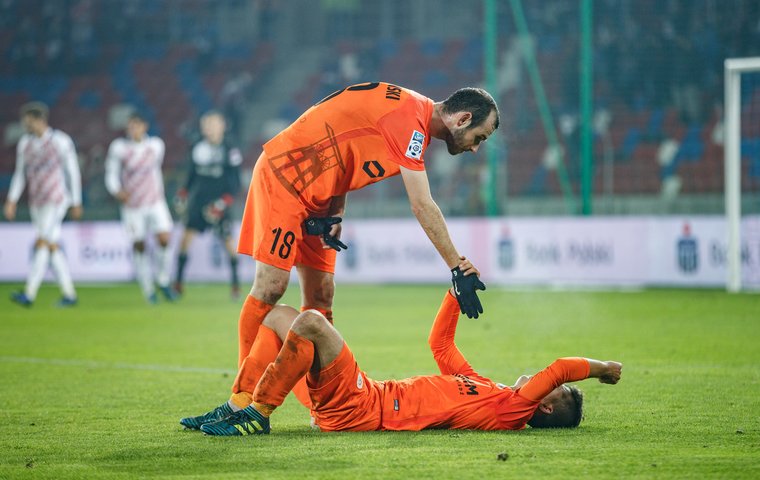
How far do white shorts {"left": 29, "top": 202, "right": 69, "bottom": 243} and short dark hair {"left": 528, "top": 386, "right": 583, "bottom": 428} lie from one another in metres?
10.1

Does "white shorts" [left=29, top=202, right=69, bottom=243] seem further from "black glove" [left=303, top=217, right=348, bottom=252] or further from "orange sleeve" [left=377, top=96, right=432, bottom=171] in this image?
"orange sleeve" [left=377, top=96, right=432, bottom=171]

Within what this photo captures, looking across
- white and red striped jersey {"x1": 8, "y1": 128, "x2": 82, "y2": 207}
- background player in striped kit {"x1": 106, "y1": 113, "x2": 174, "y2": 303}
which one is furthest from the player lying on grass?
background player in striped kit {"x1": 106, "y1": 113, "x2": 174, "y2": 303}

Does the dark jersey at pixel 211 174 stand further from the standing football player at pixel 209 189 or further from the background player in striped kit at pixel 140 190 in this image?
the background player in striped kit at pixel 140 190

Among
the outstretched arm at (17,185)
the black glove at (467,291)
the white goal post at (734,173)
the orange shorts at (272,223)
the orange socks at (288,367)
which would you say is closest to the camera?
the orange socks at (288,367)

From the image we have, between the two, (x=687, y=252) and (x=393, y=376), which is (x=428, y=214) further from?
(x=687, y=252)

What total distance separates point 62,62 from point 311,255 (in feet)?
84.6

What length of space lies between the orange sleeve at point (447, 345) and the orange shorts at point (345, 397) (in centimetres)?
33

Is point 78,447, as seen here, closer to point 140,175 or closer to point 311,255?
point 311,255

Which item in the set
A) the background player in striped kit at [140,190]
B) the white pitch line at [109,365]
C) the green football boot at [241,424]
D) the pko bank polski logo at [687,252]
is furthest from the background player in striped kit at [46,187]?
the green football boot at [241,424]

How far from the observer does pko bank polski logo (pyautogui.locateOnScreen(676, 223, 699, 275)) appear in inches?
623

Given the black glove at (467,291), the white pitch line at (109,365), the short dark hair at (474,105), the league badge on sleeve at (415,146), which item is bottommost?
the white pitch line at (109,365)

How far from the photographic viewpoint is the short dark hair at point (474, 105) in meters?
5.59

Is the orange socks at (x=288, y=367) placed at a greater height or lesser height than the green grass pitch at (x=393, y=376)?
greater

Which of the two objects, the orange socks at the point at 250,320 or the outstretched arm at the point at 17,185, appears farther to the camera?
the outstretched arm at the point at 17,185
